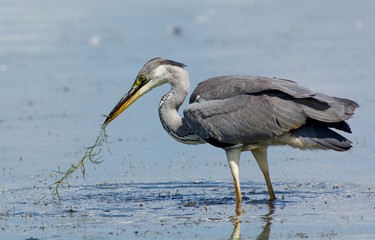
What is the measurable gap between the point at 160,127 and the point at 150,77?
3.16 meters

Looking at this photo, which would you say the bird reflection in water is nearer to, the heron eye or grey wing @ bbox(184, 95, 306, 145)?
grey wing @ bbox(184, 95, 306, 145)

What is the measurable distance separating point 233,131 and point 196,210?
3.40 ft

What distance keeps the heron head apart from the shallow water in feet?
3.08

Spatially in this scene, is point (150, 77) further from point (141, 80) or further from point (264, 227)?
point (264, 227)

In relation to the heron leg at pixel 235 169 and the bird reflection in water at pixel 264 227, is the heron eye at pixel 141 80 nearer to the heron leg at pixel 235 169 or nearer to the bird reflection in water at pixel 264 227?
the heron leg at pixel 235 169

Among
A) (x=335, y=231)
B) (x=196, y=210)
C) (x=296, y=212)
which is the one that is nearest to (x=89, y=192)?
(x=196, y=210)

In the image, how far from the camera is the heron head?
11.0m

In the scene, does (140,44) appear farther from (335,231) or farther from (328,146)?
(335,231)

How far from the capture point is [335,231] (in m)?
8.55

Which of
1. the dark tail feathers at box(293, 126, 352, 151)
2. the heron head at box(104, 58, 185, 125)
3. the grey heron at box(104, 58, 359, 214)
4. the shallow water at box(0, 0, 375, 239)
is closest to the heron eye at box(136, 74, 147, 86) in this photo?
the heron head at box(104, 58, 185, 125)

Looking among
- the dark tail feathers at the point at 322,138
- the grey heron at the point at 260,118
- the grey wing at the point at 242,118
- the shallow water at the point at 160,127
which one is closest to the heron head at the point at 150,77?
the grey heron at the point at 260,118

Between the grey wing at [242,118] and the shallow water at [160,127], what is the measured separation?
2.26 ft

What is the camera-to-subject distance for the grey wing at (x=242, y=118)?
10.0 metres

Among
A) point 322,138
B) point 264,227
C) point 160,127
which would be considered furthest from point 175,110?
point 160,127
